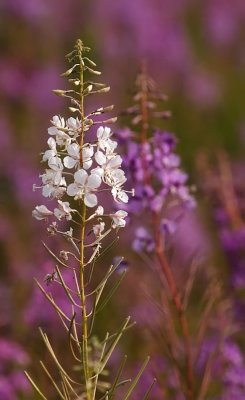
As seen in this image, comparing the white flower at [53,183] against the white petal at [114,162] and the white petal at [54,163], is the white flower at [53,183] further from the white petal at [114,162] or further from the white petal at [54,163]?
the white petal at [114,162]

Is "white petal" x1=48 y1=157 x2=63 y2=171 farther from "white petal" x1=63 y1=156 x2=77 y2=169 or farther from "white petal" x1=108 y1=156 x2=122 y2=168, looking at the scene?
"white petal" x1=108 y1=156 x2=122 y2=168

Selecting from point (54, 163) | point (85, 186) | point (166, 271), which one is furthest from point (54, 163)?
point (166, 271)

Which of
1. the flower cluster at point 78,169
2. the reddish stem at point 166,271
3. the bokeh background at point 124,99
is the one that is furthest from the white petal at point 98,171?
the bokeh background at point 124,99

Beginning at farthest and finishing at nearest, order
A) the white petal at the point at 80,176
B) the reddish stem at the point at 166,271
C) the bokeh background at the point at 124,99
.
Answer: the bokeh background at the point at 124,99 → the reddish stem at the point at 166,271 → the white petal at the point at 80,176

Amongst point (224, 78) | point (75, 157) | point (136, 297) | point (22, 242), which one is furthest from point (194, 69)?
point (75, 157)

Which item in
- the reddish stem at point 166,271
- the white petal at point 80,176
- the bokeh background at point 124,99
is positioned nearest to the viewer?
the white petal at point 80,176

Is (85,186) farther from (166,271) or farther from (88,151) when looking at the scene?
(166,271)

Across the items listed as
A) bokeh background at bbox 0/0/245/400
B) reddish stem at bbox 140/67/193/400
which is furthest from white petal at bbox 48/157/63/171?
bokeh background at bbox 0/0/245/400
